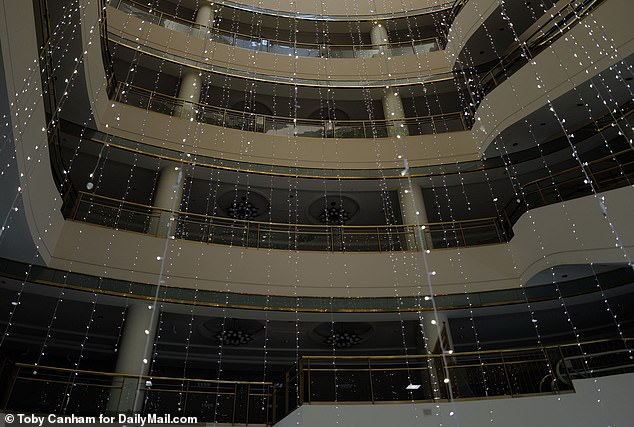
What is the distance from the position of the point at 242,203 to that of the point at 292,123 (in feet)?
8.31

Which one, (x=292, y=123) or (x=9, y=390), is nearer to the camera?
(x=9, y=390)

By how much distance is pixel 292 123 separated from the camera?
526 inches

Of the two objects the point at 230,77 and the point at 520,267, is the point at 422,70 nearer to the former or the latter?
the point at 230,77

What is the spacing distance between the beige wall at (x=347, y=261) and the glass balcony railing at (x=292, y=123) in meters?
3.88

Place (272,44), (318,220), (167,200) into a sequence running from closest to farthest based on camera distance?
(167,200)
(318,220)
(272,44)

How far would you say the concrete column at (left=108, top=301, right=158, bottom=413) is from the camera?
7.90m

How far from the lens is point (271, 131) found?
13133 millimetres

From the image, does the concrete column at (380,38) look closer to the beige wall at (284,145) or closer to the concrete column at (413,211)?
the beige wall at (284,145)

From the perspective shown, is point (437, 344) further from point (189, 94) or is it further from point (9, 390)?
point (189, 94)

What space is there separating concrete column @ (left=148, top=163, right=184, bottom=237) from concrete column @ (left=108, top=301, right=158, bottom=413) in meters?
1.58

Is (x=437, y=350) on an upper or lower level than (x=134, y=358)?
upper

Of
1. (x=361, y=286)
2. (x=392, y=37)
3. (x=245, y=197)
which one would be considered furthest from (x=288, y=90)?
(x=361, y=286)

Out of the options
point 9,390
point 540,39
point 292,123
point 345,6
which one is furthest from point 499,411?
point 345,6

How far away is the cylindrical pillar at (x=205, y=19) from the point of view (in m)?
14.9
